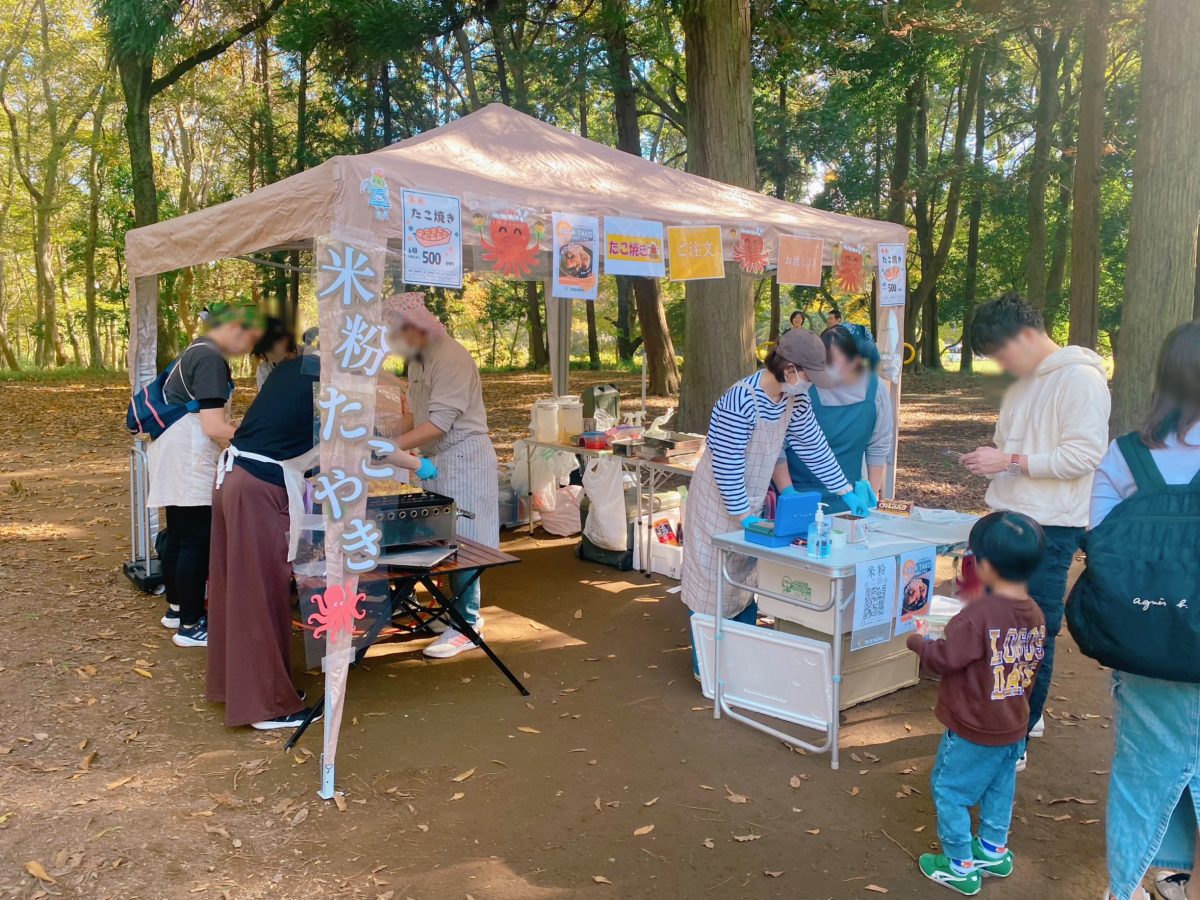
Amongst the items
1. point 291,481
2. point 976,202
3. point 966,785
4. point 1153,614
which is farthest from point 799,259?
point 976,202

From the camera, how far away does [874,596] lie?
10.8ft

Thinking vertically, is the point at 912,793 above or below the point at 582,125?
below

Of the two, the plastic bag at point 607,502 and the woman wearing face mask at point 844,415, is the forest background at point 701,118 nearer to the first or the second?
the woman wearing face mask at point 844,415

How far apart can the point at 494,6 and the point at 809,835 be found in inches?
459

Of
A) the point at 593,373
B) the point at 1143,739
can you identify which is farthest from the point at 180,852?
the point at 593,373

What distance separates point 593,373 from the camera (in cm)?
1961

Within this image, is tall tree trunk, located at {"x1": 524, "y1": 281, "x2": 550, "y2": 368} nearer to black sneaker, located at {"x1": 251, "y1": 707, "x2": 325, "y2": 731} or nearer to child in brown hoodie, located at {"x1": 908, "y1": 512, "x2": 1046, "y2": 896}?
black sneaker, located at {"x1": 251, "y1": 707, "x2": 325, "y2": 731}

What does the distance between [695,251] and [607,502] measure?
206 centimetres

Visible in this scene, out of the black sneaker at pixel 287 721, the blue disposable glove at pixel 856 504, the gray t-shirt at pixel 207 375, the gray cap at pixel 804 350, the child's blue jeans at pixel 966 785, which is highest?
the gray cap at pixel 804 350

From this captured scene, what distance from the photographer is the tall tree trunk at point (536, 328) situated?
2092 centimetres

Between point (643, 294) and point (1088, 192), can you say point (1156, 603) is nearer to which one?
point (1088, 192)

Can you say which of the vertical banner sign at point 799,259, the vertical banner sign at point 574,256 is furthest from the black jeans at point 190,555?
the vertical banner sign at point 799,259

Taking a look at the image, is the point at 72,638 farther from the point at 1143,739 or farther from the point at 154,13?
the point at 154,13

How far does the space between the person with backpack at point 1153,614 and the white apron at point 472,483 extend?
2.84 metres
